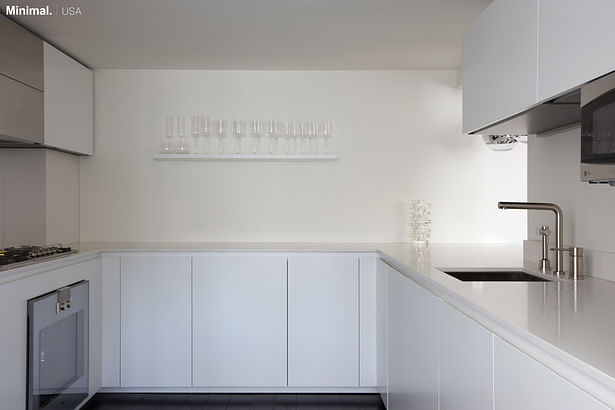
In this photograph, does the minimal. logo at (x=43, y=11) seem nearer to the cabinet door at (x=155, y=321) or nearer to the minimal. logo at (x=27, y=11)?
the minimal. logo at (x=27, y=11)

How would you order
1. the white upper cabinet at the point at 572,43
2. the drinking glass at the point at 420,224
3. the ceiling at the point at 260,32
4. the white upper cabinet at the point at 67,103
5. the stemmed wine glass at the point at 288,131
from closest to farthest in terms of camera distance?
the white upper cabinet at the point at 572,43
the ceiling at the point at 260,32
the white upper cabinet at the point at 67,103
the drinking glass at the point at 420,224
the stemmed wine glass at the point at 288,131

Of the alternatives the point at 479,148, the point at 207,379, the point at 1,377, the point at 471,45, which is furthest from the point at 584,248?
the point at 1,377

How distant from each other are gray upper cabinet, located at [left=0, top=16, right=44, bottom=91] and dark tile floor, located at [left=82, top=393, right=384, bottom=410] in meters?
1.93

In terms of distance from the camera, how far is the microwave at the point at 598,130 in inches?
52.5

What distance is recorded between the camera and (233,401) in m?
3.20

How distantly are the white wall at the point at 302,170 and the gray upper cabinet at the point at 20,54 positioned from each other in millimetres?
855

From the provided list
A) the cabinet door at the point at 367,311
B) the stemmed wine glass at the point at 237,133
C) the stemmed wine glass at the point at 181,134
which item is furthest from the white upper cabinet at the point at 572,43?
the stemmed wine glass at the point at 181,134

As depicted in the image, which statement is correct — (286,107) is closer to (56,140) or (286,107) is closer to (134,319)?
(56,140)

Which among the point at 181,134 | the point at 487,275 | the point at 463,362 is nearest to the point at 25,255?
the point at 181,134

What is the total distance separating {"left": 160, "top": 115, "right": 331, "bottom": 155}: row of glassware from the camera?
3691mm

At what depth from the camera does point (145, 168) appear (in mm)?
3822

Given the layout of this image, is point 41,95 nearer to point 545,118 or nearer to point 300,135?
point 300,135

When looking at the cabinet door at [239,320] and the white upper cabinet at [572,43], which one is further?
the cabinet door at [239,320]

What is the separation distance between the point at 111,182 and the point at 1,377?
191 centimetres
